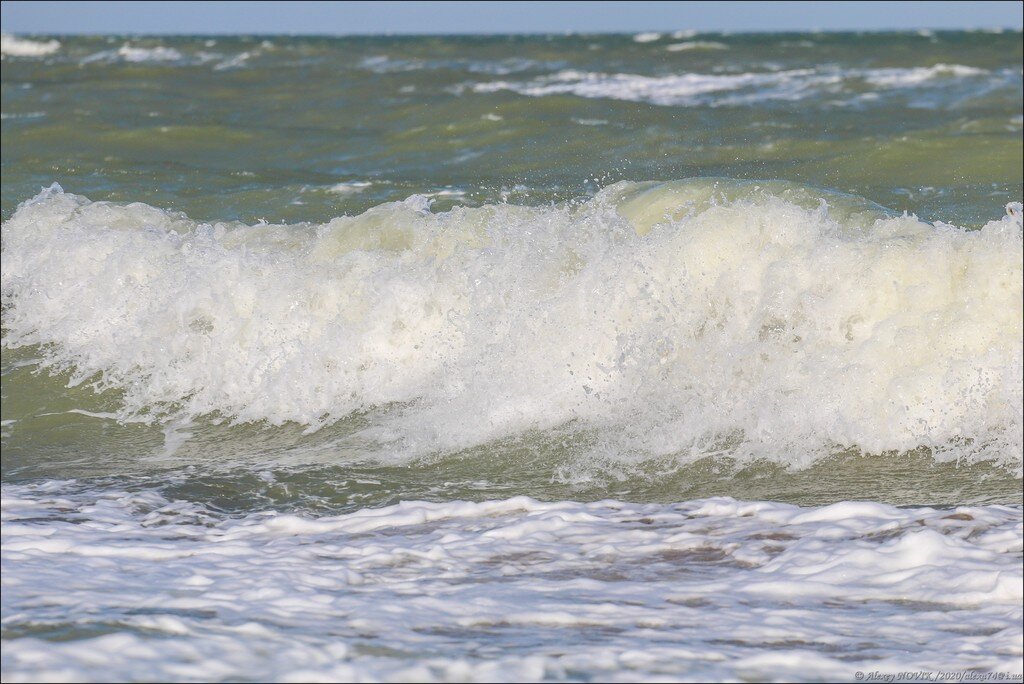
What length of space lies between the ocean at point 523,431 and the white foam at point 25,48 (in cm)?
3551

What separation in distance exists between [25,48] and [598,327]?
4691 cm

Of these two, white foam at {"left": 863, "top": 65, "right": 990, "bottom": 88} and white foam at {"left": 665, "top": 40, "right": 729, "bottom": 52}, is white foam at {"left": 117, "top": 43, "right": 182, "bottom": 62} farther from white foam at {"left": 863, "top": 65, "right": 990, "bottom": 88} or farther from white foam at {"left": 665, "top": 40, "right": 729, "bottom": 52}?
white foam at {"left": 863, "top": 65, "right": 990, "bottom": 88}

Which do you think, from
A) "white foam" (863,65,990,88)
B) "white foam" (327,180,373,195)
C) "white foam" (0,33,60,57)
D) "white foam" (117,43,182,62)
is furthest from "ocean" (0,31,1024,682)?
"white foam" (0,33,60,57)

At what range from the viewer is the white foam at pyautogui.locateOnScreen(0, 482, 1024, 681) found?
3.53 metres

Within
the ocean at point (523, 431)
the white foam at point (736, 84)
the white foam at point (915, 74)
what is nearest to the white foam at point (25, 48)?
the white foam at point (736, 84)

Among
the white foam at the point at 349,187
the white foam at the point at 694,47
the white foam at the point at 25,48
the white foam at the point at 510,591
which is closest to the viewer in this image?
the white foam at the point at 510,591

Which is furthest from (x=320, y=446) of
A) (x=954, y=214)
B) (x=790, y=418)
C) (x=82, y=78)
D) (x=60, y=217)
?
(x=82, y=78)

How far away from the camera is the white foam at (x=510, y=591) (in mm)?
3529

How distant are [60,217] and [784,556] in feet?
26.1

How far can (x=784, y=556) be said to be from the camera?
4426mm

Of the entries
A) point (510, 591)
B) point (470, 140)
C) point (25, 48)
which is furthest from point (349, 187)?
point (25, 48)

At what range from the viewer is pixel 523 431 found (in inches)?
252

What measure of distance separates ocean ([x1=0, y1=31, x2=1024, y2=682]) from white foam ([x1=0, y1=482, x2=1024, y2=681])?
0.02 m

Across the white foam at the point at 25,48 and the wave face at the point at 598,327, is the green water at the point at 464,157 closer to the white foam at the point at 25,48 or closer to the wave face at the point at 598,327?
the wave face at the point at 598,327
